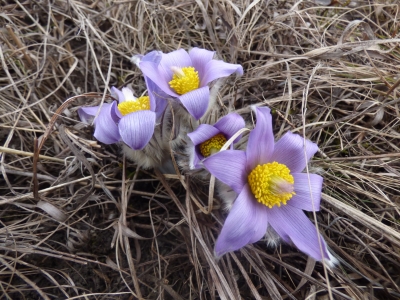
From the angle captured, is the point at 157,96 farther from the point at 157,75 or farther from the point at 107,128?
the point at 107,128

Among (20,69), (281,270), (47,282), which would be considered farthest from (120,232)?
(20,69)

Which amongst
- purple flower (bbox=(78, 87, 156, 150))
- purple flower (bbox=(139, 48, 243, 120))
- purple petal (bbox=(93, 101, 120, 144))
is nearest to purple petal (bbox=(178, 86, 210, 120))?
purple flower (bbox=(139, 48, 243, 120))

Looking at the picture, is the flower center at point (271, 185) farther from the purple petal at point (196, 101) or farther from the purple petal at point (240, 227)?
the purple petal at point (196, 101)

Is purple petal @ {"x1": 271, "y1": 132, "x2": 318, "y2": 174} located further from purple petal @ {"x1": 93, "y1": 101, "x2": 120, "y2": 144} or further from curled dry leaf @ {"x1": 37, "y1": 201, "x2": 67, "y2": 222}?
curled dry leaf @ {"x1": 37, "y1": 201, "x2": 67, "y2": 222}

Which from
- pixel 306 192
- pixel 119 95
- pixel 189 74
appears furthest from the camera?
pixel 119 95

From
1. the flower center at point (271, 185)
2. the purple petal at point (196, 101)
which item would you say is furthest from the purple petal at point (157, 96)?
the flower center at point (271, 185)

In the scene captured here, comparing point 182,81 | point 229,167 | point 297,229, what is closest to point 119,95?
point 182,81
